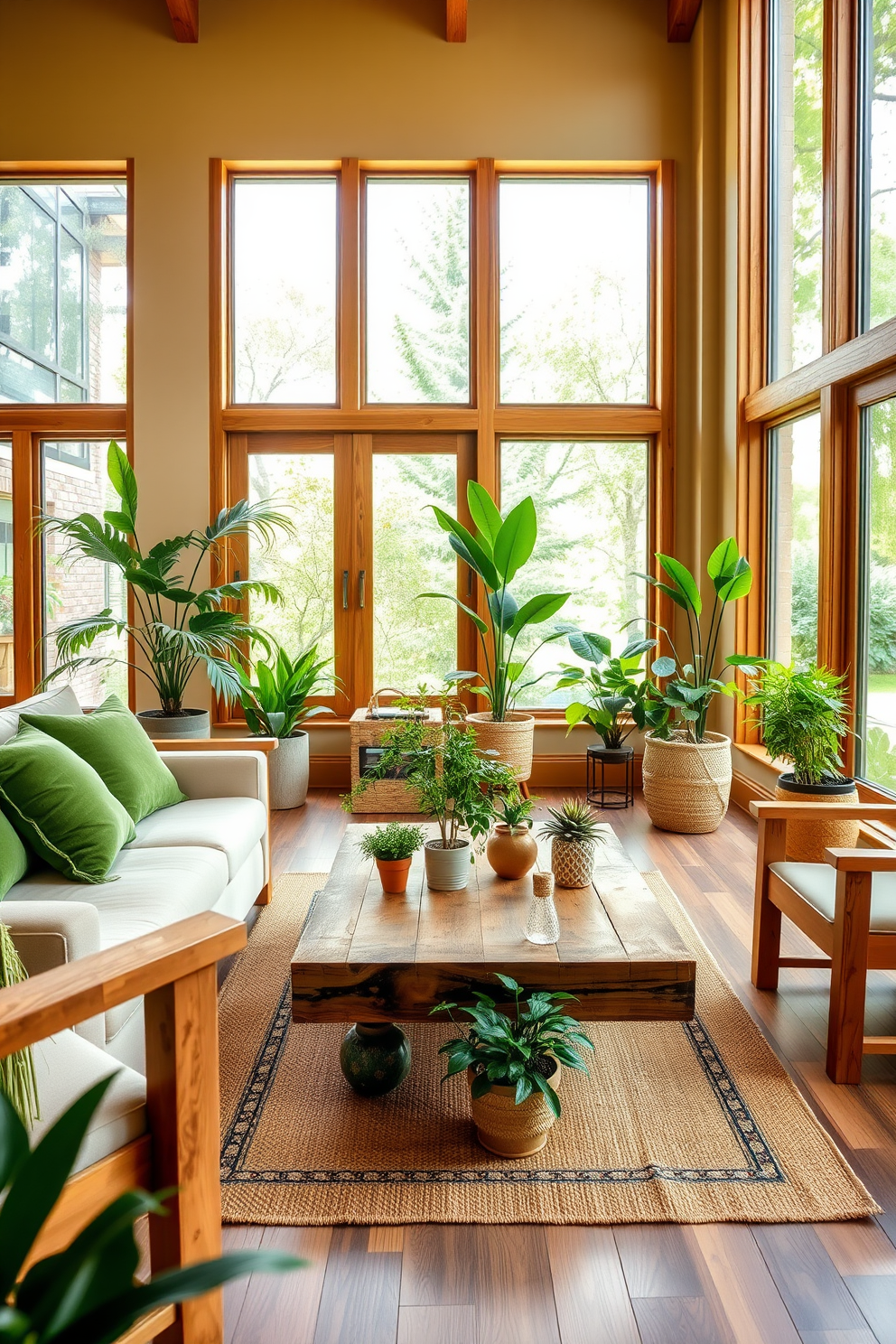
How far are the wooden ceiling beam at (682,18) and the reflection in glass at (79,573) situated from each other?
3914mm

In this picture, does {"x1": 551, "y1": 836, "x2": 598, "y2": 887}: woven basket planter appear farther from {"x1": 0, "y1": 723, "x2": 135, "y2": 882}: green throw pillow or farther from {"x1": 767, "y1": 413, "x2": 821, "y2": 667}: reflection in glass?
{"x1": 767, "y1": 413, "x2": 821, "y2": 667}: reflection in glass

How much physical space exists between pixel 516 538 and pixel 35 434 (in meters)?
2.92

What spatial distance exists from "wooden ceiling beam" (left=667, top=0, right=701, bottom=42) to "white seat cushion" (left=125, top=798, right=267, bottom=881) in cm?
484

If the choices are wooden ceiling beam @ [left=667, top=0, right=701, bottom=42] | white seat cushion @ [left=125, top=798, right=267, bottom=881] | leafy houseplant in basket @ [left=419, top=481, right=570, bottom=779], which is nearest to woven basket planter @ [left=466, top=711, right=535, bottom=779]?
leafy houseplant in basket @ [left=419, top=481, right=570, bottom=779]

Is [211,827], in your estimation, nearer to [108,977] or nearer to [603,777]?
[108,977]

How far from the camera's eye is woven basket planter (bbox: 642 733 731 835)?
432 centimetres

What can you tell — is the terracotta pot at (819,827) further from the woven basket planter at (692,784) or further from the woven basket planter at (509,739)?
the woven basket planter at (509,739)

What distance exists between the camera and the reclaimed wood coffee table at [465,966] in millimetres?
1918

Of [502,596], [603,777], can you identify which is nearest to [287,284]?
[502,596]

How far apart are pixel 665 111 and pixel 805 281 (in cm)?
178

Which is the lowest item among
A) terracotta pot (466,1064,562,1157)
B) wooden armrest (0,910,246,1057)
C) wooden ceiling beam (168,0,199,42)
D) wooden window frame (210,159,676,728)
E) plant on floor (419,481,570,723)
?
terracotta pot (466,1064,562,1157)

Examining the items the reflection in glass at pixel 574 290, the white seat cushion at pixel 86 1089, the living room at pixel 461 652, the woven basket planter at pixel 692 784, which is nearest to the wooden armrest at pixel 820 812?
the living room at pixel 461 652

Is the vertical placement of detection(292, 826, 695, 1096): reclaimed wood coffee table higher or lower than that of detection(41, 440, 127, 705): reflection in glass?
lower

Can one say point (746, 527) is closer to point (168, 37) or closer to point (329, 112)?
point (329, 112)
